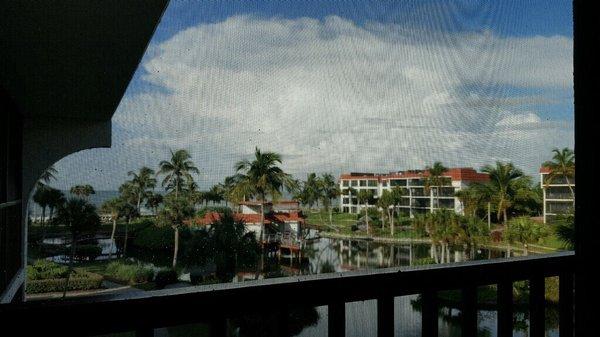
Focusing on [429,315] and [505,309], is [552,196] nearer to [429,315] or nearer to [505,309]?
[505,309]

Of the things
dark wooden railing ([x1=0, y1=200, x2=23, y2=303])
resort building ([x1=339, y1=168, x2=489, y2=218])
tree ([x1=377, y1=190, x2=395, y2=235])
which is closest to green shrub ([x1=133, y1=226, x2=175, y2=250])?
dark wooden railing ([x1=0, y1=200, x2=23, y2=303])

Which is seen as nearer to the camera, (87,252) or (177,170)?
(177,170)

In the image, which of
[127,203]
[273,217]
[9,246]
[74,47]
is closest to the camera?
[74,47]

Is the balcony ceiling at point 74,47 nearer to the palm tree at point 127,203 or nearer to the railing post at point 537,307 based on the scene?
the palm tree at point 127,203

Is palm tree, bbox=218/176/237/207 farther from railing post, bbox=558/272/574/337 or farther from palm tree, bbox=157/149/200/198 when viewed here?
railing post, bbox=558/272/574/337

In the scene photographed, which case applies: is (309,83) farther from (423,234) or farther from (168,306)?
(423,234)

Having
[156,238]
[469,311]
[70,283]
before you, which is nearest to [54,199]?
[70,283]

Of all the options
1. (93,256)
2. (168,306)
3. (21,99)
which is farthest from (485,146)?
(93,256)
